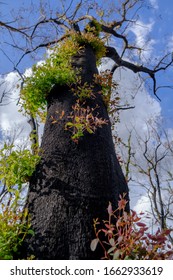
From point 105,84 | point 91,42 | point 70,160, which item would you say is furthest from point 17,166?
point 91,42

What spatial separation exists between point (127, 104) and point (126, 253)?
144 inches

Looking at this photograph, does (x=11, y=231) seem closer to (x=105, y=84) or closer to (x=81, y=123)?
(x=81, y=123)

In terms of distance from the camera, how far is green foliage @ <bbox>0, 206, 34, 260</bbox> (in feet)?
6.42

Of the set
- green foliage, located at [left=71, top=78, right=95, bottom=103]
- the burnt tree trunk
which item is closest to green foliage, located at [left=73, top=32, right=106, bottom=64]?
green foliage, located at [left=71, top=78, right=95, bottom=103]

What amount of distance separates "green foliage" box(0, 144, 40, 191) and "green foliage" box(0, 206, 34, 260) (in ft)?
1.07

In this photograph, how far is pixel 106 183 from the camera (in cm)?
233

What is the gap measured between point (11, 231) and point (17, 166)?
58cm

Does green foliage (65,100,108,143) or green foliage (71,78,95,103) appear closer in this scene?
green foliage (65,100,108,143)

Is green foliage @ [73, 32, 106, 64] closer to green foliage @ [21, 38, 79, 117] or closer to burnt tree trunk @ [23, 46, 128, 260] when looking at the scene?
green foliage @ [21, 38, 79, 117]

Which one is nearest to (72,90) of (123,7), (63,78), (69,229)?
(63,78)

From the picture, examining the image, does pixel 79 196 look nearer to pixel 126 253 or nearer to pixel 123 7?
pixel 126 253

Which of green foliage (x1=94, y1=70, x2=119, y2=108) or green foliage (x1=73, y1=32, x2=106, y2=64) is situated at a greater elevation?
green foliage (x1=73, y1=32, x2=106, y2=64)

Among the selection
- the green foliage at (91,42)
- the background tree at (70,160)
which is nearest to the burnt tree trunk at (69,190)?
the background tree at (70,160)
